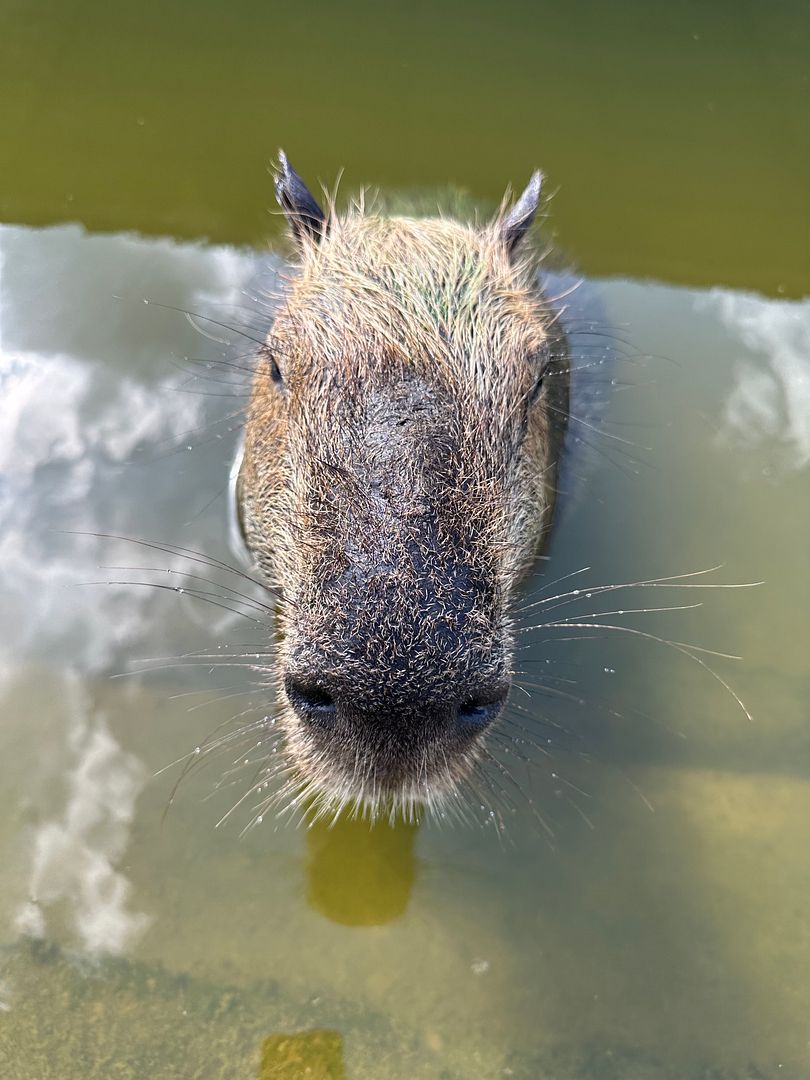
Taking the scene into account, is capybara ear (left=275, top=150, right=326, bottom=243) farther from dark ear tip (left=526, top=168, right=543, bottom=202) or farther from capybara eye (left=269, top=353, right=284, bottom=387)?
dark ear tip (left=526, top=168, right=543, bottom=202)

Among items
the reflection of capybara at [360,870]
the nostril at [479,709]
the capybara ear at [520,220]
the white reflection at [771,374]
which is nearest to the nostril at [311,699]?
the nostril at [479,709]

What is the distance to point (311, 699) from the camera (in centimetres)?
248

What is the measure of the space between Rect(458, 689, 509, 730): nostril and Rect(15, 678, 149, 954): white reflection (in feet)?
5.67

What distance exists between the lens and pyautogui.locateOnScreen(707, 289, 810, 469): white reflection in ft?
16.3

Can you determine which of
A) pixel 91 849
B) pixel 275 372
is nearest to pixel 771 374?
pixel 275 372

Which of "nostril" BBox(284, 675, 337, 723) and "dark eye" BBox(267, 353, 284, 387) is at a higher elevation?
"dark eye" BBox(267, 353, 284, 387)

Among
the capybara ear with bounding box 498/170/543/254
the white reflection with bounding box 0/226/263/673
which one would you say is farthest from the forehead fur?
the white reflection with bounding box 0/226/263/673

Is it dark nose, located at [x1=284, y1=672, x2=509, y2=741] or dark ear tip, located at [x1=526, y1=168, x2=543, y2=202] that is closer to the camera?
dark nose, located at [x1=284, y1=672, x2=509, y2=741]

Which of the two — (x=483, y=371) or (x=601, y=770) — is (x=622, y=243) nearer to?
(x=483, y=371)

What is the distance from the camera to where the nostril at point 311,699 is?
242 centimetres

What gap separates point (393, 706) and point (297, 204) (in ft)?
8.27

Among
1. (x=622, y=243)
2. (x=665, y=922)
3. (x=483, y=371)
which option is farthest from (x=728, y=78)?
(x=665, y=922)

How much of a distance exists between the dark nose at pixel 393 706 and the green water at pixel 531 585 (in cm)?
132

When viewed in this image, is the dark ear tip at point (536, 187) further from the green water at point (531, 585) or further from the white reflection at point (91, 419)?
the white reflection at point (91, 419)
